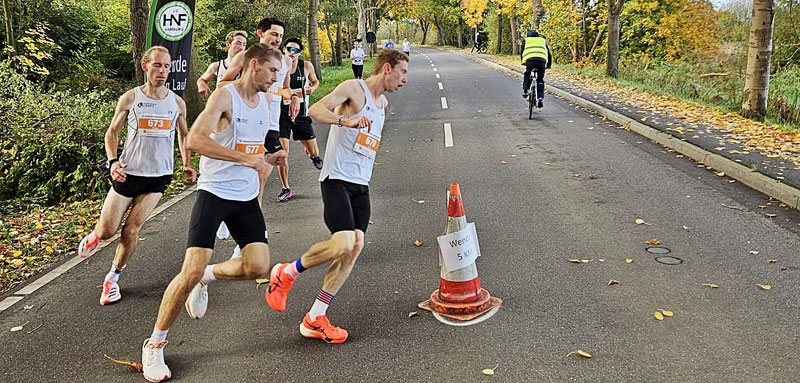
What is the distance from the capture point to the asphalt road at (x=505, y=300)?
387 centimetres

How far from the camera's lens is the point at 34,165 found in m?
9.88

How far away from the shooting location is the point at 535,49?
14836 millimetres

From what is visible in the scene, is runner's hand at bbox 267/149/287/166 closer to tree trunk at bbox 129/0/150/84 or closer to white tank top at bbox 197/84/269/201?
white tank top at bbox 197/84/269/201

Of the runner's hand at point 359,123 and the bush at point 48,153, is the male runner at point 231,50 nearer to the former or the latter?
the runner's hand at point 359,123

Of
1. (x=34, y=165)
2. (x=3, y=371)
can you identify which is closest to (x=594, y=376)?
(x=3, y=371)

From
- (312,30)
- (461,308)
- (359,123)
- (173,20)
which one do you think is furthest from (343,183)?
(312,30)

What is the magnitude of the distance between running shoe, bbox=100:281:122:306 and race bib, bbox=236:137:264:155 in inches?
75.7

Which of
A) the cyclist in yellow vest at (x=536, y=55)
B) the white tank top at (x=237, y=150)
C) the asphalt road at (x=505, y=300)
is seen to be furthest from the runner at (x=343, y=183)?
the cyclist in yellow vest at (x=536, y=55)

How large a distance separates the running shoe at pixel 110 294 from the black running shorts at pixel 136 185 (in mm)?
740

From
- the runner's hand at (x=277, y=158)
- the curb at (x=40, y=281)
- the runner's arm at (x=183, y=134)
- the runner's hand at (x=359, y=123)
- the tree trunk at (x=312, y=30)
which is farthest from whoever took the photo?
the tree trunk at (x=312, y=30)

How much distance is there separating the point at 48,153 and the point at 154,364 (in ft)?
24.0

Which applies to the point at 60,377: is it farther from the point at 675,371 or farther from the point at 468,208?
the point at 468,208

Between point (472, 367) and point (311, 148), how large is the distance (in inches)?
199

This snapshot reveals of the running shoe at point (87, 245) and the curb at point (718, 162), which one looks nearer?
the running shoe at point (87, 245)
